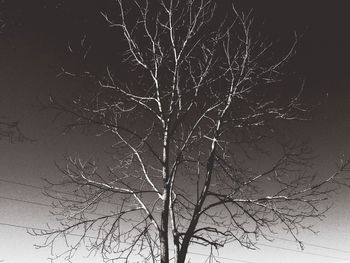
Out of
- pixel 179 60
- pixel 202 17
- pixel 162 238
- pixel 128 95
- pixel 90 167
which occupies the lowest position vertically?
pixel 162 238

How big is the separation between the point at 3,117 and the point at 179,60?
4.35 metres

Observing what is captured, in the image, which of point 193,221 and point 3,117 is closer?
point 3,117

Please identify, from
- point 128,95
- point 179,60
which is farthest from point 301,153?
point 128,95

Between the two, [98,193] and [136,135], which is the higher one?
[136,135]

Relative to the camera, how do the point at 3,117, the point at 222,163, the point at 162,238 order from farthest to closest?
the point at 222,163
the point at 162,238
the point at 3,117

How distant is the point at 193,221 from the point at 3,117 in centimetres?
409

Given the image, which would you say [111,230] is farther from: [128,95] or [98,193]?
[128,95]

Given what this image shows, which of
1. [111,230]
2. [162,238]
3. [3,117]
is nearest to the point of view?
[3,117]

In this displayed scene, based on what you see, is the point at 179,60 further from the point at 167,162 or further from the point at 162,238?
the point at 162,238

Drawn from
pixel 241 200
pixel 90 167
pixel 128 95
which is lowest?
pixel 241 200

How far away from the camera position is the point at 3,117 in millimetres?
5039

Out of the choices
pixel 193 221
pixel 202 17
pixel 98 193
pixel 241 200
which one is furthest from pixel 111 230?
pixel 202 17

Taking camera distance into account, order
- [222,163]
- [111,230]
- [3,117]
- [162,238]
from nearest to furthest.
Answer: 1. [3,117]
2. [162,238]
3. [111,230]
4. [222,163]

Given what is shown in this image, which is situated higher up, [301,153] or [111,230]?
[301,153]
